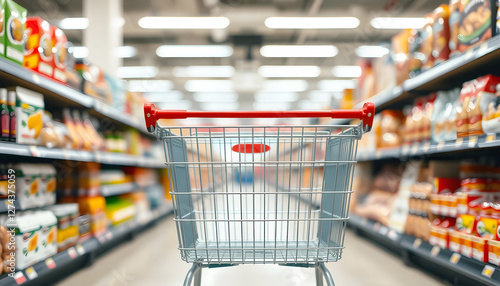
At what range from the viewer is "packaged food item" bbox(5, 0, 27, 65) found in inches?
63.9

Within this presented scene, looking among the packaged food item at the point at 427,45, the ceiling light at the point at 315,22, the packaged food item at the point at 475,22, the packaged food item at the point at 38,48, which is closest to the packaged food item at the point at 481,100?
the packaged food item at the point at 475,22

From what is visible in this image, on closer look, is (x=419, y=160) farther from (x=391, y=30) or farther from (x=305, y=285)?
(x=391, y=30)

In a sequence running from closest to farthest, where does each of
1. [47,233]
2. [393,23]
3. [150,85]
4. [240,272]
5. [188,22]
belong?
[47,233], [240,272], [188,22], [393,23], [150,85]

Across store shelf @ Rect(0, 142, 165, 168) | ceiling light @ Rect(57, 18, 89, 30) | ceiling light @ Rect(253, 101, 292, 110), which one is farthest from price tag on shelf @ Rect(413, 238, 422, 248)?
ceiling light @ Rect(253, 101, 292, 110)

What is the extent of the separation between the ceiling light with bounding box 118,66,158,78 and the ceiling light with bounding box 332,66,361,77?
5.57 meters

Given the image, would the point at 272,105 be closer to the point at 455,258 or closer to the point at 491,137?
the point at 455,258

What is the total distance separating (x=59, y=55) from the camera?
2.15 metres

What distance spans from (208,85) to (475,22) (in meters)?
10.5

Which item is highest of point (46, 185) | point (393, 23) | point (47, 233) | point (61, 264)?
point (393, 23)

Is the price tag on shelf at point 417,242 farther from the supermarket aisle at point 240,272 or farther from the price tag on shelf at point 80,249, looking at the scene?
the price tag on shelf at point 80,249

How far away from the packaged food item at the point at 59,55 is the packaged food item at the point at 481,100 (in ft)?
8.13

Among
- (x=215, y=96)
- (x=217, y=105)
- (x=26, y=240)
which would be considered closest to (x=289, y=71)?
(x=215, y=96)

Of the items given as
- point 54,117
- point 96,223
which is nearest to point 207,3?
point 54,117

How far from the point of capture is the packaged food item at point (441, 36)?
2127 millimetres
